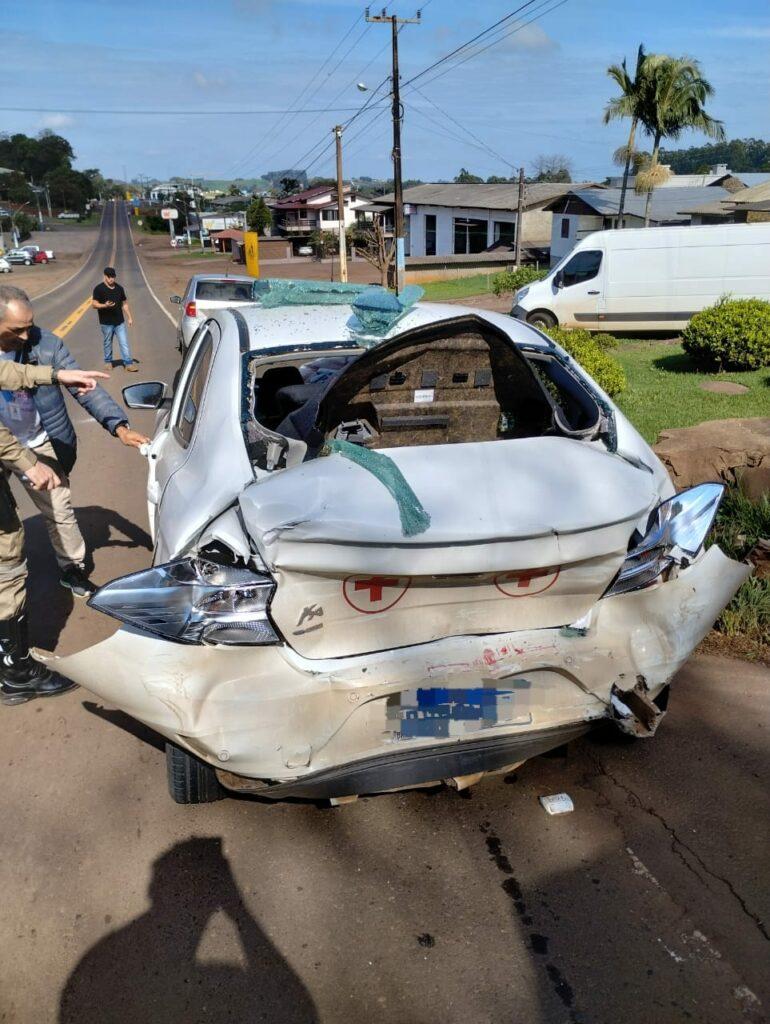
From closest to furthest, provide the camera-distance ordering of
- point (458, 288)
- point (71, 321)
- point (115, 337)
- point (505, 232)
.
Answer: point (115, 337) < point (71, 321) < point (458, 288) < point (505, 232)

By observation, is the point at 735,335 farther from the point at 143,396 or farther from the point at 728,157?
the point at 728,157

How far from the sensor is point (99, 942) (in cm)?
248

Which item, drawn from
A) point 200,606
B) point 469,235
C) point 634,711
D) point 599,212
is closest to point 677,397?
point 634,711

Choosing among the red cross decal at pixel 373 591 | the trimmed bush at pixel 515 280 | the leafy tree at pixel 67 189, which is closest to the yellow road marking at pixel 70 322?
the trimmed bush at pixel 515 280

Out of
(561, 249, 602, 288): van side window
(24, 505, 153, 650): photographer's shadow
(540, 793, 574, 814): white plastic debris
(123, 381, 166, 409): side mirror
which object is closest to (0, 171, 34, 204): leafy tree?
(561, 249, 602, 288): van side window

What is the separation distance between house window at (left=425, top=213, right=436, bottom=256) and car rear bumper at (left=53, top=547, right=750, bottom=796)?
52.0 metres

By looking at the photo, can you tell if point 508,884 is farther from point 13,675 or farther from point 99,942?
point 13,675

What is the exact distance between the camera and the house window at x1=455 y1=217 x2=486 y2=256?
46.7 metres

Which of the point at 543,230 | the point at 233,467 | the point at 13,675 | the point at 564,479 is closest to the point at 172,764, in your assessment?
the point at 233,467

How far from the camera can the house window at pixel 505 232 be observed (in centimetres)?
4334

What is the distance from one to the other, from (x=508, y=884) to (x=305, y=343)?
230cm

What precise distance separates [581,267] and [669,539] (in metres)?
14.2

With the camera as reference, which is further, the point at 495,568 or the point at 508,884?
the point at 508,884

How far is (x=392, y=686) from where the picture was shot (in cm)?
237
